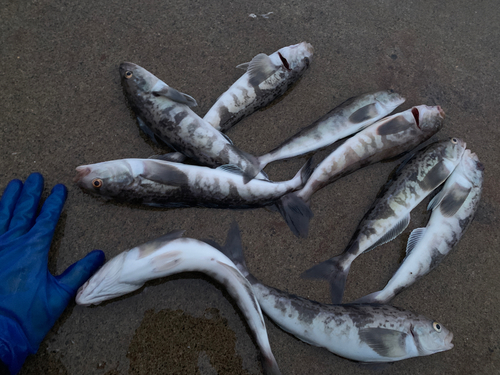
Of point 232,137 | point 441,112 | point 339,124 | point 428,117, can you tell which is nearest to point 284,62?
point 339,124

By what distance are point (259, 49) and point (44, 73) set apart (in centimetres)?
244

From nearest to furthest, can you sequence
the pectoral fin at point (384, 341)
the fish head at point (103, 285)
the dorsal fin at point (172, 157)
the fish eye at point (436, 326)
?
1. the fish head at point (103, 285)
2. the pectoral fin at point (384, 341)
3. the fish eye at point (436, 326)
4. the dorsal fin at point (172, 157)

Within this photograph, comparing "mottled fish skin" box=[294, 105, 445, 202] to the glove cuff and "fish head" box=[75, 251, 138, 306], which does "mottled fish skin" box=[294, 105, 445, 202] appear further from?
the glove cuff

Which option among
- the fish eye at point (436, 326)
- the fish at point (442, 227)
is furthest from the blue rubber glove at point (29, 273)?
the fish eye at point (436, 326)

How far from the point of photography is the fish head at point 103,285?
2.86m

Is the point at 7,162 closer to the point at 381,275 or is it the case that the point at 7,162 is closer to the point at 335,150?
the point at 335,150

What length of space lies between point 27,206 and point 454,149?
4407 mm

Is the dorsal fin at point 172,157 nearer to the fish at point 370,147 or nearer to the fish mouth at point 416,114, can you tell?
the fish at point 370,147

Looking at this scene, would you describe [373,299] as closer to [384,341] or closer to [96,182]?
[384,341]

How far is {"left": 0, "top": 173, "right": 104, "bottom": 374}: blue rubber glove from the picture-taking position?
109 inches

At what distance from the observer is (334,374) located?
3.10 meters

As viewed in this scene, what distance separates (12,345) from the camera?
2721mm

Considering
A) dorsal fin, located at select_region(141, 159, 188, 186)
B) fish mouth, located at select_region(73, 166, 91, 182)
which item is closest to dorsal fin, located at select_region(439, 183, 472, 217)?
dorsal fin, located at select_region(141, 159, 188, 186)

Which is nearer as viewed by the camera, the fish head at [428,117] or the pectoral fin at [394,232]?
the pectoral fin at [394,232]
